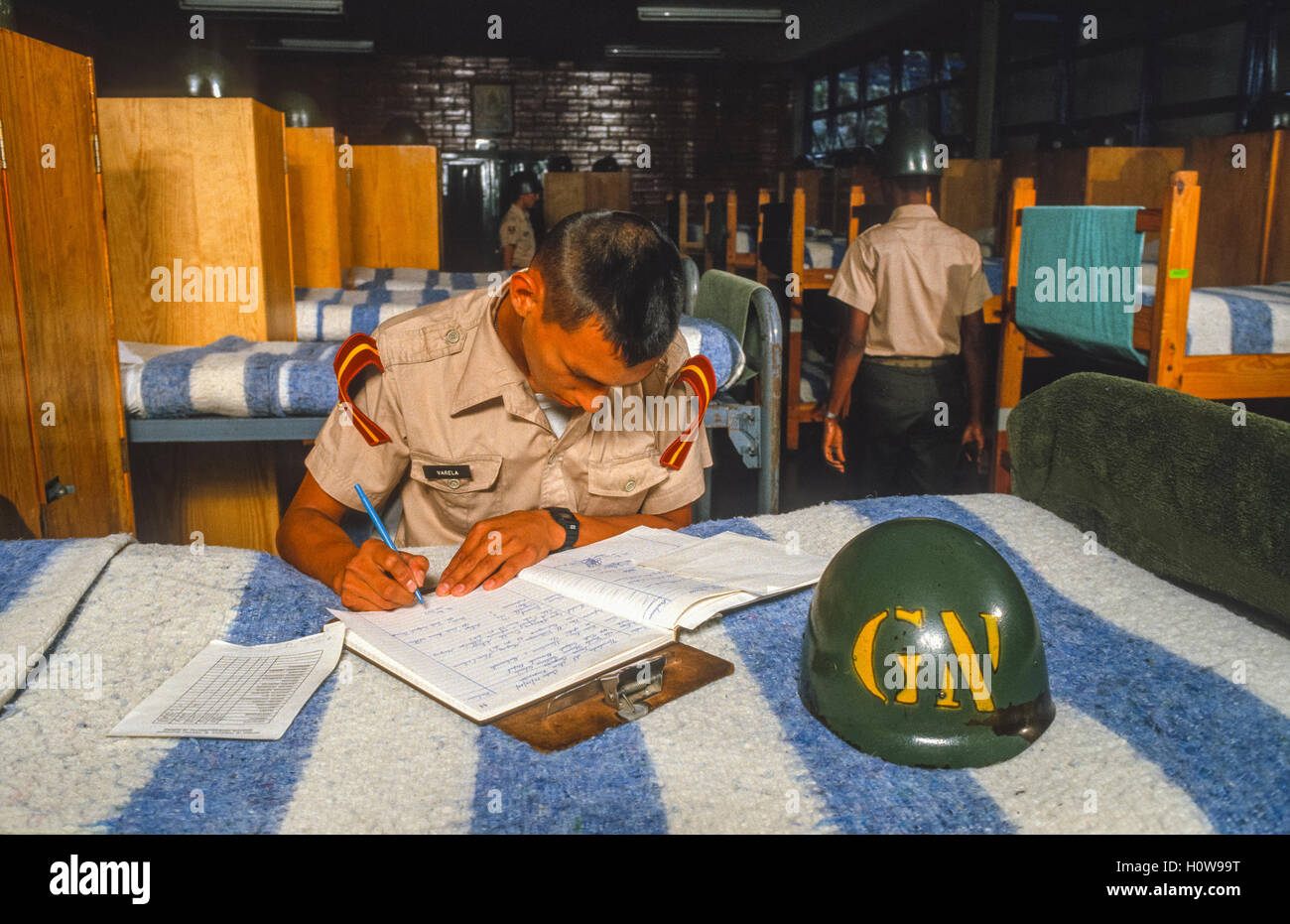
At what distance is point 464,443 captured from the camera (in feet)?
5.44

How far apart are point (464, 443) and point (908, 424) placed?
2.30 m

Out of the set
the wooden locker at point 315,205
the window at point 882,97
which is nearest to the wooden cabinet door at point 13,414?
the wooden locker at point 315,205

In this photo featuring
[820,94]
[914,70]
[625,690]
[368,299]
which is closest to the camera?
[625,690]

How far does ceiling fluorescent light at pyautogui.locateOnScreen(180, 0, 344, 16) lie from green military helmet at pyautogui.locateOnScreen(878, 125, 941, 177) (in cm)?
512

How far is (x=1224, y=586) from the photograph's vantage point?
3.38ft

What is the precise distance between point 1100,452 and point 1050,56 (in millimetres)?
6922

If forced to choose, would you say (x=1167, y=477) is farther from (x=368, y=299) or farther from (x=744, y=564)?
(x=368, y=299)

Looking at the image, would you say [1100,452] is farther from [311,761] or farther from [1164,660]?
[311,761]

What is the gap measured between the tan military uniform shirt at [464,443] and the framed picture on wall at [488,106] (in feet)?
33.0

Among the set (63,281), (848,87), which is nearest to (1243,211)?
(63,281)

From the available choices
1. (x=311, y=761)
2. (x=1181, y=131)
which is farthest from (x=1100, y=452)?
(x=1181, y=131)

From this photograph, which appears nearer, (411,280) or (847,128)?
(411,280)

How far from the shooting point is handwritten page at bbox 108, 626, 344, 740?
83cm

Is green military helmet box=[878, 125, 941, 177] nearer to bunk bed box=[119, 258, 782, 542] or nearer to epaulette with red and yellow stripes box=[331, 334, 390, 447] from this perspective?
bunk bed box=[119, 258, 782, 542]
